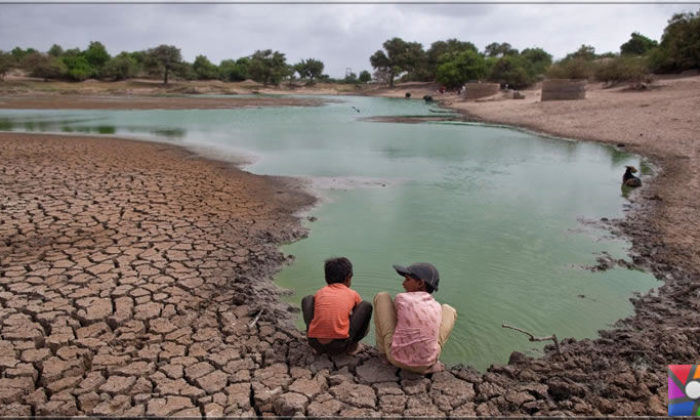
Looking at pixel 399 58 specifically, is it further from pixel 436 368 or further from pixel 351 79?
pixel 436 368

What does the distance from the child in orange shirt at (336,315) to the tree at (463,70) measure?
5719 centimetres

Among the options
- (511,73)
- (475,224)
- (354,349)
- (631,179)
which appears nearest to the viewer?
(354,349)

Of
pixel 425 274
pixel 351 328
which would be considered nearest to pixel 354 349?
pixel 351 328

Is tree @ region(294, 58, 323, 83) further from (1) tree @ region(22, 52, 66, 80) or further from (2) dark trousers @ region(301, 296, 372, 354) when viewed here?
(2) dark trousers @ region(301, 296, 372, 354)

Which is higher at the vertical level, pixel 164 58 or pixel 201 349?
pixel 164 58

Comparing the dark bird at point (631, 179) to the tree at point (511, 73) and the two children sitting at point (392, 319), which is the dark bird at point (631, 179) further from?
the tree at point (511, 73)

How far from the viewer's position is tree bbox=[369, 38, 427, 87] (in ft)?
268

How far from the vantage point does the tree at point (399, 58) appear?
8156 cm

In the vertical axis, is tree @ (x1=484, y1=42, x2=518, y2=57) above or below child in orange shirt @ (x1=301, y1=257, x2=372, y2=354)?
above

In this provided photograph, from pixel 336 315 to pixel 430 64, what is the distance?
78451 millimetres

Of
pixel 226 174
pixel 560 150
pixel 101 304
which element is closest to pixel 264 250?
pixel 101 304

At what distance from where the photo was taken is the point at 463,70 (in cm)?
5775

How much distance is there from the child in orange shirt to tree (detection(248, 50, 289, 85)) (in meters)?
78.6

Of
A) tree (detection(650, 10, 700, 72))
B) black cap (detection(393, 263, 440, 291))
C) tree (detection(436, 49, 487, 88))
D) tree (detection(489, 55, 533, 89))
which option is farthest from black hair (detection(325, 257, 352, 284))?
tree (detection(436, 49, 487, 88))
